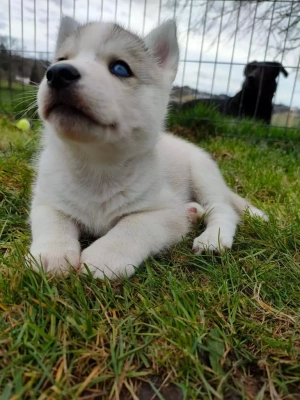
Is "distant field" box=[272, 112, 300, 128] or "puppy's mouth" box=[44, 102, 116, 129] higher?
"puppy's mouth" box=[44, 102, 116, 129]

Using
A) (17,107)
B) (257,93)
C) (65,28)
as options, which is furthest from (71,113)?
(257,93)

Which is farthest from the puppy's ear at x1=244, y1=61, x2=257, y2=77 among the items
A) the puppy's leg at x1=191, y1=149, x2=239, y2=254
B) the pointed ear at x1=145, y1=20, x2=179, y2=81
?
the pointed ear at x1=145, y1=20, x2=179, y2=81

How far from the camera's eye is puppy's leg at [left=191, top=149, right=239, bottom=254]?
87.0 inches

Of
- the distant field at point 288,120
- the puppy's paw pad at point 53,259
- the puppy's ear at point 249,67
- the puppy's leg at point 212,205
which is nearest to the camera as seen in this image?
the puppy's paw pad at point 53,259

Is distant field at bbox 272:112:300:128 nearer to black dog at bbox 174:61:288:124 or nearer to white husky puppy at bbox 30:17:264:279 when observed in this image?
black dog at bbox 174:61:288:124

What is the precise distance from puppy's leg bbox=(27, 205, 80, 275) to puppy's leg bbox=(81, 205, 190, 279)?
8cm

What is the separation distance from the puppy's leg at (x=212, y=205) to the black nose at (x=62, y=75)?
3.67ft

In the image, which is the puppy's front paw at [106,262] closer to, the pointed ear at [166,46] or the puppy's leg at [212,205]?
the puppy's leg at [212,205]

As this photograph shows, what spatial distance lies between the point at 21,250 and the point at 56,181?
55 cm

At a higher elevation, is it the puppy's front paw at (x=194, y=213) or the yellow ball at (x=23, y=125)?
the yellow ball at (x=23, y=125)

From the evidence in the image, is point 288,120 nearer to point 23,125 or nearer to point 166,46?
point 23,125

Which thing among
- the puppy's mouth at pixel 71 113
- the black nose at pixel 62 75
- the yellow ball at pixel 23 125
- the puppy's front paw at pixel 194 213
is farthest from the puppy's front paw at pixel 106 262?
the yellow ball at pixel 23 125

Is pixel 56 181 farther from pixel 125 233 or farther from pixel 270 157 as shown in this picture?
pixel 270 157

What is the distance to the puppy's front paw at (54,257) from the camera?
169cm
